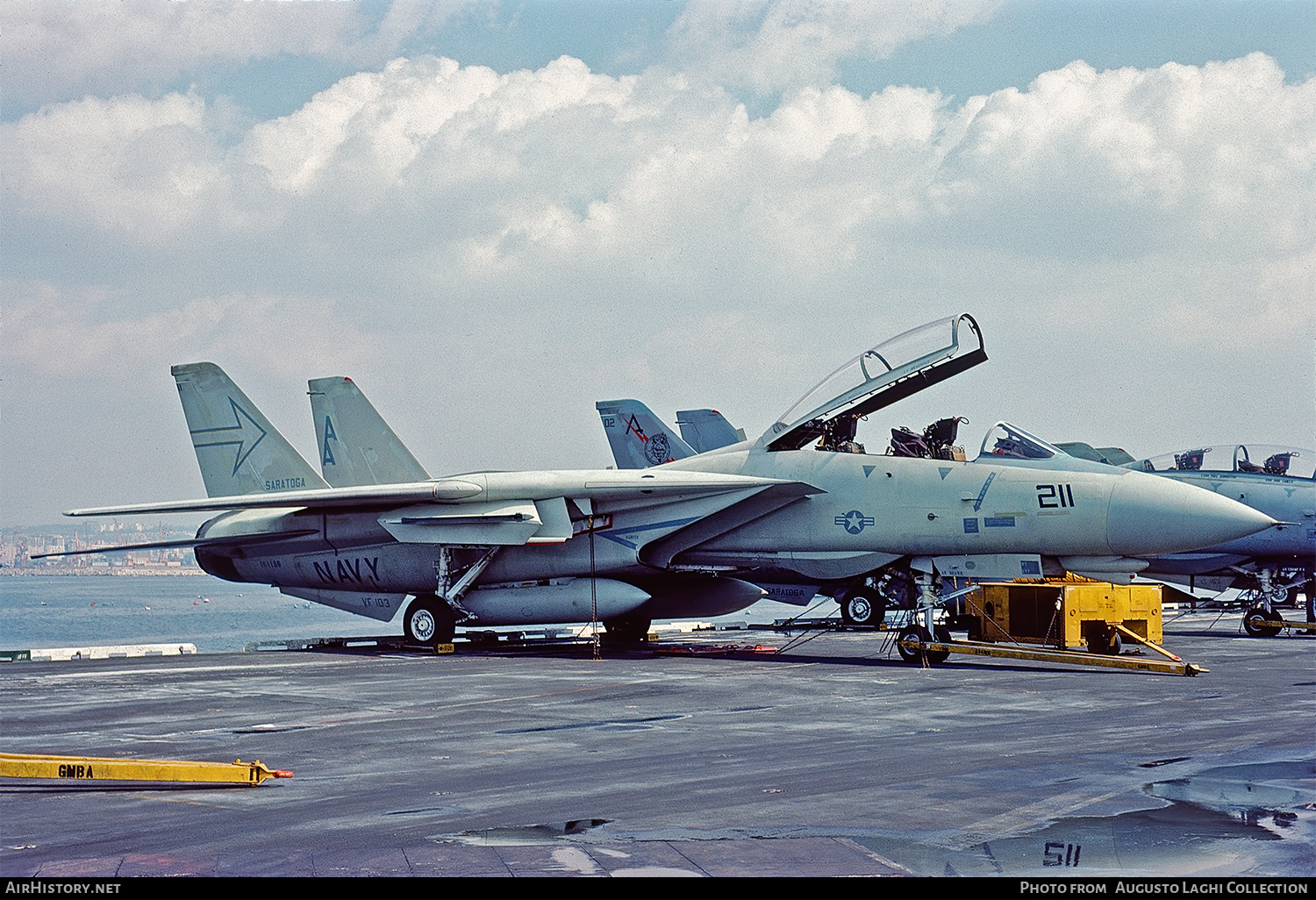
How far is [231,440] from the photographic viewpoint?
79.2 ft

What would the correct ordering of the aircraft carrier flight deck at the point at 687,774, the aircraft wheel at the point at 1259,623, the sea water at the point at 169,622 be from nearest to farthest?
the aircraft carrier flight deck at the point at 687,774 → the aircraft wheel at the point at 1259,623 → the sea water at the point at 169,622

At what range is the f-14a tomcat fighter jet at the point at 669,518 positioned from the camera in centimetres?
1706

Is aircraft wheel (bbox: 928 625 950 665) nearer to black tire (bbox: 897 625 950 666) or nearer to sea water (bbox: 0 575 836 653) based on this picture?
black tire (bbox: 897 625 950 666)

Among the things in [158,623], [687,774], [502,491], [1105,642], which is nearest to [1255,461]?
[1105,642]

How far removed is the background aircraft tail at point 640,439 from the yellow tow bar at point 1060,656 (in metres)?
14.0

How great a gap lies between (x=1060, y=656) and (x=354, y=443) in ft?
42.9

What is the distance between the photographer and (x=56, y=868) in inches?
233

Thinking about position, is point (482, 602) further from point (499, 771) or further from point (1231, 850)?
point (1231, 850)

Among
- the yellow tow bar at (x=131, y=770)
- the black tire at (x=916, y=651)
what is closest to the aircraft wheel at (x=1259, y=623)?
the black tire at (x=916, y=651)

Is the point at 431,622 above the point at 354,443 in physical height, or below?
below

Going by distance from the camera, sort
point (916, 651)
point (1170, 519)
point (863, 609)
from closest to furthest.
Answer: point (1170, 519), point (916, 651), point (863, 609)

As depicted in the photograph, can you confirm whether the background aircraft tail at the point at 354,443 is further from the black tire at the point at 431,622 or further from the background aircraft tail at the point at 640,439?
the background aircraft tail at the point at 640,439

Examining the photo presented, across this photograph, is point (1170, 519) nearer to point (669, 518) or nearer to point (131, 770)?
point (669, 518)

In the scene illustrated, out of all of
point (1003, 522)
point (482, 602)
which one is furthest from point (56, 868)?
point (482, 602)
